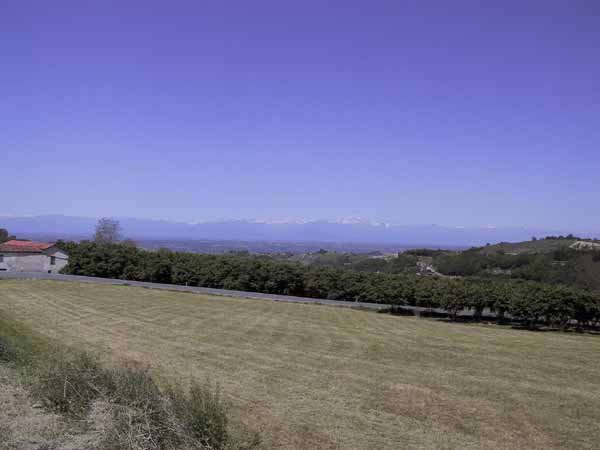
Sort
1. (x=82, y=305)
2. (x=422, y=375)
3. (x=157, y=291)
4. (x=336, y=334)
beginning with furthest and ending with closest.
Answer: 1. (x=157, y=291)
2. (x=82, y=305)
3. (x=336, y=334)
4. (x=422, y=375)

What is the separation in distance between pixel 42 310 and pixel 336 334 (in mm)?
13498

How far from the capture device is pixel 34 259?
174 feet

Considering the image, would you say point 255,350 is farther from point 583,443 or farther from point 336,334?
point 583,443

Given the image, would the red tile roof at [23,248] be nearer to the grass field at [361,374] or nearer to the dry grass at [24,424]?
the grass field at [361,374]

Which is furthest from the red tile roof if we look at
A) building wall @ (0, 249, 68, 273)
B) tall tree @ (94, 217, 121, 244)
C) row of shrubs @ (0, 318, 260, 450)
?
row of shrubs @ (0, 318, 260, 450)

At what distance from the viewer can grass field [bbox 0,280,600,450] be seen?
25.4 ft

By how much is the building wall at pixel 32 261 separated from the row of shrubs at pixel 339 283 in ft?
10.8

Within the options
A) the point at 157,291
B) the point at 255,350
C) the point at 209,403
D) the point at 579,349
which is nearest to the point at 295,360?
the point at 255,350

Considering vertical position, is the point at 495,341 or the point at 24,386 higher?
the point at 24,386

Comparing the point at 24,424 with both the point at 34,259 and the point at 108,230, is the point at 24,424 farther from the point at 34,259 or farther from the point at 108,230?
the point at 108,230

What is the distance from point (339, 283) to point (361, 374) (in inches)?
1162

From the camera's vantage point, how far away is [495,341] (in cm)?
1955

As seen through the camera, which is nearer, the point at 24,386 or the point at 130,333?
the point at 24,386

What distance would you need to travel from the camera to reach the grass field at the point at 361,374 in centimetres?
775
